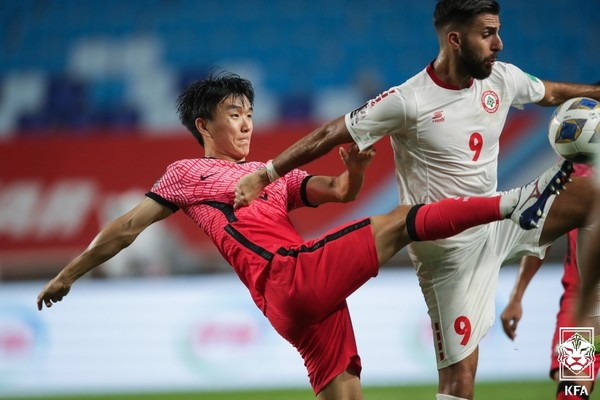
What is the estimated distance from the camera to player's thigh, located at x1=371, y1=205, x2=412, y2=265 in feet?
13.6

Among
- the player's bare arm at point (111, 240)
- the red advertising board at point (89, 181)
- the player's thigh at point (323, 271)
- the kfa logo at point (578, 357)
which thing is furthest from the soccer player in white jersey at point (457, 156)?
the red advertising board at point (89, 181)

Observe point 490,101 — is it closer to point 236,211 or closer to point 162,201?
point 236,211

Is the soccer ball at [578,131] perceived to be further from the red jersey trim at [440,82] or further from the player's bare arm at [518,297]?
the player's bare arm at [518,297]

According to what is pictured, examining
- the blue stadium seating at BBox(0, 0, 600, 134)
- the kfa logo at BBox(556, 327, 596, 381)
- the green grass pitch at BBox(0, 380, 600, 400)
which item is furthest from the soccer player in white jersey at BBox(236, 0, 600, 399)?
the blue stadium seating at BBox(0, 0, 600, 134)

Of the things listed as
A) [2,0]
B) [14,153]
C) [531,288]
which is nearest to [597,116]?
[531,288]

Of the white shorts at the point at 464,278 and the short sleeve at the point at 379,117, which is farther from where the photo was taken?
the white shorts at the point at 464,278

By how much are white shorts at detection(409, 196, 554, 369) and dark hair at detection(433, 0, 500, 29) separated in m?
1.09

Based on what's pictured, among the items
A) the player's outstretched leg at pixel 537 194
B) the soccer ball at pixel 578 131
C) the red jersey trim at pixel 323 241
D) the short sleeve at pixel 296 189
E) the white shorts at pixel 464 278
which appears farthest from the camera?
the short sleeve at pixel 296 189

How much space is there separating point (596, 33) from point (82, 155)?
747 centimetres

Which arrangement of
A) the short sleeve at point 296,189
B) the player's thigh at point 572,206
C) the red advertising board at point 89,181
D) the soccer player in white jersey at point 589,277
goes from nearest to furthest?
the soccer player in white jersey at point 589,277 → the player's thigh at point 572,206 → the short sleeve at point 296,189 → the red advertising board at point 89,181

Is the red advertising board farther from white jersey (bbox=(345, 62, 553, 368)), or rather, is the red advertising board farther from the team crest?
the team crest

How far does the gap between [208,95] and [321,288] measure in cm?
148

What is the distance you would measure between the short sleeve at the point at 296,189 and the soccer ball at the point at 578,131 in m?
1.38

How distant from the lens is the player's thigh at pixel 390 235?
164 inches
